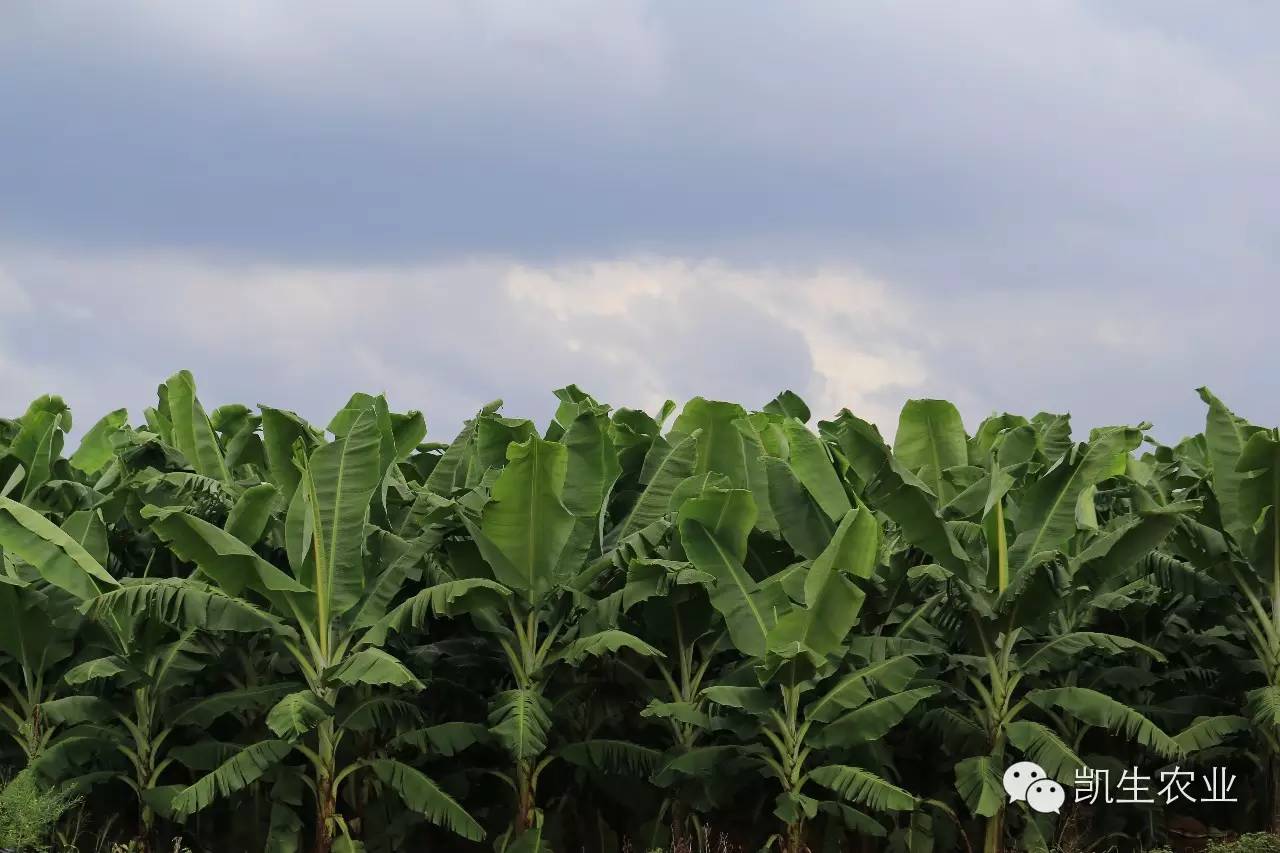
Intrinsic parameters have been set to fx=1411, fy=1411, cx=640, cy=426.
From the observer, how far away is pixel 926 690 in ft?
43.3

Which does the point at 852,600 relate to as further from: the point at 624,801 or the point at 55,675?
the point at 55,675

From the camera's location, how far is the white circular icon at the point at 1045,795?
14.0 m

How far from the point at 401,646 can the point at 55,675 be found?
162 inches

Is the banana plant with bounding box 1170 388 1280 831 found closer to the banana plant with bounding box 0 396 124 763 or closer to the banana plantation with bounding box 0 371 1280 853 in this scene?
the banana plantation with bounding box 0 371 1280 853

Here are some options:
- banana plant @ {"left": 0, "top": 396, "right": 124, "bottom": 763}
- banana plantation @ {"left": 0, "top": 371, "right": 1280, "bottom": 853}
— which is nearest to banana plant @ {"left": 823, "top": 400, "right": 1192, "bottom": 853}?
banana plantation @ {"left": 0, "top": 371, "right": 1280, "bottom": 853}

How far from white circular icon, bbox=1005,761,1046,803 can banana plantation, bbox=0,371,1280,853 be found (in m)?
0.30

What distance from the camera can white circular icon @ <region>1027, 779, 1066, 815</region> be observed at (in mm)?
14031

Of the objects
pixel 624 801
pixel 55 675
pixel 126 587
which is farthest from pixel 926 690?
pixel 55 675

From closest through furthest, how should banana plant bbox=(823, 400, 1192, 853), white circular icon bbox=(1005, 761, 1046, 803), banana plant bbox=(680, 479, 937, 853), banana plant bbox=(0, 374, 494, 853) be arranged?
banana plant bbox=(680, 479, 937, 853), banana plant bbox=(0, 374, 494, 853), banana plant bbox=(823, 400, 1192, 853), white circular icon bbox=(1005, 761, 1046, 803)

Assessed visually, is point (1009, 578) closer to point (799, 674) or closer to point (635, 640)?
point (799, 674)

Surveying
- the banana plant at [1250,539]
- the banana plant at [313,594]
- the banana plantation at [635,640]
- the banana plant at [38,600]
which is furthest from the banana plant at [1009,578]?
the banana plant at [38,600]

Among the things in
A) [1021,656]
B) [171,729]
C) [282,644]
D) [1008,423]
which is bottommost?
[171,729]
